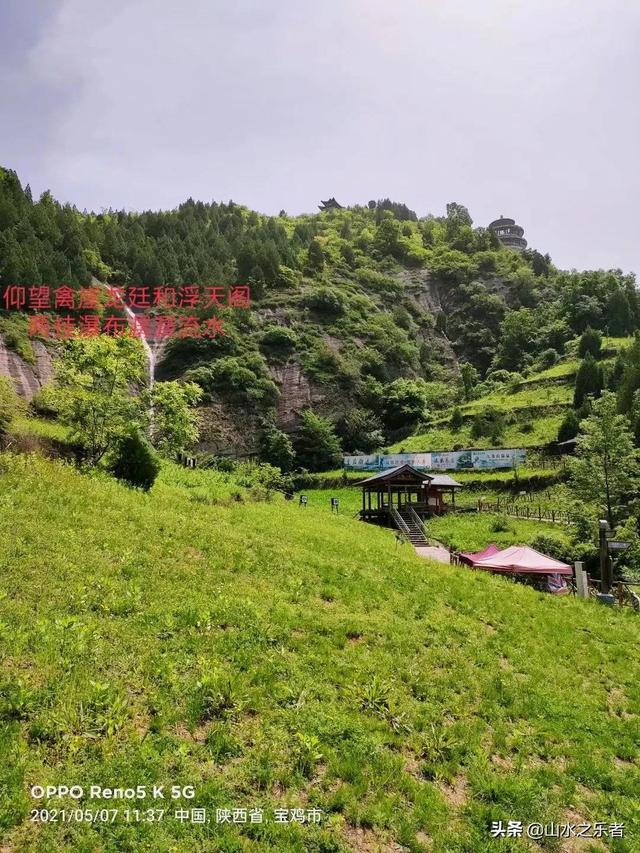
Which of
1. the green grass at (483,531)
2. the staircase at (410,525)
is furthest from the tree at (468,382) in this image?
the staircase at (410,525)

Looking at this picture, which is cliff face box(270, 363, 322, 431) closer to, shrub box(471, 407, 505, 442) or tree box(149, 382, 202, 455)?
shrub box(471, 407, 505, 442)

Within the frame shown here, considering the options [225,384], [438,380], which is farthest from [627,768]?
[438,380]

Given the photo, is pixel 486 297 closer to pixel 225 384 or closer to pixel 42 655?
pixel 225 384

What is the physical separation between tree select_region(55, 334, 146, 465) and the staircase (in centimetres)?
1738

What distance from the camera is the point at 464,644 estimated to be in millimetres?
9359

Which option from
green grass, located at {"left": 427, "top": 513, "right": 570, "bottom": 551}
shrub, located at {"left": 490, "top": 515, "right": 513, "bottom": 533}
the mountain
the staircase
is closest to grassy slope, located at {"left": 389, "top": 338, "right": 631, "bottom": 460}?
the mountain

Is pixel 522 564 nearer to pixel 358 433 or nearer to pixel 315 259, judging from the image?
pixel 358 433

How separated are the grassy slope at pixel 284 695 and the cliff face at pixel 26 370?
35.8 meters

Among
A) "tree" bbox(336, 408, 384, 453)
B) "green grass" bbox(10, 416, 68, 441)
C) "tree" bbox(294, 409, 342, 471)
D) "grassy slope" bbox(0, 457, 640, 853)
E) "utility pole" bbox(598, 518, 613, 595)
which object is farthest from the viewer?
"tree" bbox(336, 408, 384, 453)

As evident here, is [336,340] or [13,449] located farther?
[336,340]

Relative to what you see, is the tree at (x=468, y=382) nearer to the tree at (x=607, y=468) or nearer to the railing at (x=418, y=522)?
the railing at (x=418, y=522)

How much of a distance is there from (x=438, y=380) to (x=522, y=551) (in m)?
65.3

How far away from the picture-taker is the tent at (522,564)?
715 inches

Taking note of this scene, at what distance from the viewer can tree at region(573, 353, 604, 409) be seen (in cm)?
5588
